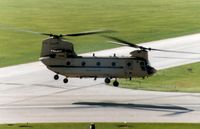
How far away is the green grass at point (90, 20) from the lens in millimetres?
88000

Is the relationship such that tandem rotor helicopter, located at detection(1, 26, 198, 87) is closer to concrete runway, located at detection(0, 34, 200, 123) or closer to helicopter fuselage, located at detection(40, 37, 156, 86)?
helicopter fuselage, located at detection(40, 37, 156, 86)

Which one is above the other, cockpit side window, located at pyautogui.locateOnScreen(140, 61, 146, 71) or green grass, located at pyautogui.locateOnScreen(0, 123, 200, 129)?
cockpit side window, located at pyautogui.locateOnScreen(140, 61, 146, 71)

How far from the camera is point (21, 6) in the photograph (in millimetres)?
140000

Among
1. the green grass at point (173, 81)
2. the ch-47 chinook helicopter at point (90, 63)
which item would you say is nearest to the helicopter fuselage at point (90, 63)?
the ch-47 chinook helicopter at point (90, 63)

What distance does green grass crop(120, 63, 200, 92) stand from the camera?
204 feet

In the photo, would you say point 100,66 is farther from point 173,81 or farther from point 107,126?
point 107,126

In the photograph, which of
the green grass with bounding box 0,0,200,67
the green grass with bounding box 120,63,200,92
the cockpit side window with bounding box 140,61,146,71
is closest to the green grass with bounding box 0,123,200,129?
the cockpit side window with bounding box 140,61,146,71

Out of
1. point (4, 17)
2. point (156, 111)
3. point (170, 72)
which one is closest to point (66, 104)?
point (156, 111)

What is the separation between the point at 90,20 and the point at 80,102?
59.8m

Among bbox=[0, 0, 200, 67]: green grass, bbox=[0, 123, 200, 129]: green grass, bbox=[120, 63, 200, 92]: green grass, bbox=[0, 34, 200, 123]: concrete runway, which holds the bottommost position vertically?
bbox=[0, 123, 200, 129]: green grass

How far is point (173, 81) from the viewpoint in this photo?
65562 millimetres

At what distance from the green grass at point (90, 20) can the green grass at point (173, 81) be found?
57.1 ft

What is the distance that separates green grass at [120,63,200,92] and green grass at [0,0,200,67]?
685 inches

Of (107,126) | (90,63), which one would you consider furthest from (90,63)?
(107,126)
